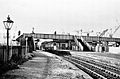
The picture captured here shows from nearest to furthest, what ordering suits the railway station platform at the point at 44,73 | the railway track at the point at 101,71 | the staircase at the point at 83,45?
the railway station platform at the point at 44,73, the railway track at the point at 101,71, the staircase at the point at 83,45

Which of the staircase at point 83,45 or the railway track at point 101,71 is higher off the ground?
the staircase at point 83,45

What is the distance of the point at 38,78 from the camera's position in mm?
12625

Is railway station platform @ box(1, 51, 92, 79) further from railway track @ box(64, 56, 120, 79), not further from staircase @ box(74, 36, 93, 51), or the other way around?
staircase @ box(74, 36, 93, 51)

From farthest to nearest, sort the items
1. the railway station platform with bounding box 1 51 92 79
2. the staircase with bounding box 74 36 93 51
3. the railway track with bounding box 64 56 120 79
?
the staircase with bounding box 74 36 93 51
the railway track with bounding box 64 56 120 79
the railway station platform with bounding box 1 51 92 79

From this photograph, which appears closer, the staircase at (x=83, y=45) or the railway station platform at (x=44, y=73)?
the railway station platform at (x=44, y=73)

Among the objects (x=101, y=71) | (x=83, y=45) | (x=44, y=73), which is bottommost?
(x=101, y=71)

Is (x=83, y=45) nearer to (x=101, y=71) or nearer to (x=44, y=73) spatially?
(x=101, y=71)

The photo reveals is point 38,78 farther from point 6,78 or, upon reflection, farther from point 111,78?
point 111,78

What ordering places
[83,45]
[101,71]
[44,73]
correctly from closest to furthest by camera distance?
[44,73]
[101,71]
[83,45]

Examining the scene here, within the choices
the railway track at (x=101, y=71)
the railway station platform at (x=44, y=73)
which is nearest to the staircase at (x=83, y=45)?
the railway track at (x=101, y=71)

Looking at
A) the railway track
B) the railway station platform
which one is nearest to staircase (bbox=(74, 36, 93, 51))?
the railway track

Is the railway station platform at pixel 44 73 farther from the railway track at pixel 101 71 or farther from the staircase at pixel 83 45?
the staircase at pixel 83 45

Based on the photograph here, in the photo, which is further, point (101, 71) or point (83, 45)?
point (83, 45)

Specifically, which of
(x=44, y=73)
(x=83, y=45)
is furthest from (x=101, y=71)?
(x=83, y=45)
